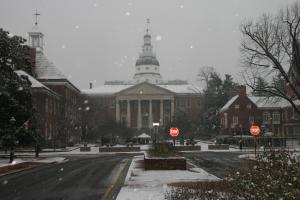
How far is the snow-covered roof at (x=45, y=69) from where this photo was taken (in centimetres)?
8044

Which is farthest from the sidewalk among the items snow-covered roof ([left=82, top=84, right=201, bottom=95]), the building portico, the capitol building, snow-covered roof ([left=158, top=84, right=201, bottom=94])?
snow-covered roof ([left=158, top=84, right=201, bottom=94])

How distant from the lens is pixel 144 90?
141m

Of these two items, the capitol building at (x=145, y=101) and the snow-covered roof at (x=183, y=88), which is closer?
the capitol building at (x=145, y=101)

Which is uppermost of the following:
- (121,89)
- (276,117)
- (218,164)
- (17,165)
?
(121,89)

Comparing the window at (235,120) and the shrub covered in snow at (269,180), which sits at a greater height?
the window at (235,120)

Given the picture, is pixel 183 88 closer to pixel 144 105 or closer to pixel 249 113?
pixel 144 105

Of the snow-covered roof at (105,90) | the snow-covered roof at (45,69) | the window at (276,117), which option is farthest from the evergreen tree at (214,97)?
the snow-covered roof at (105,90)

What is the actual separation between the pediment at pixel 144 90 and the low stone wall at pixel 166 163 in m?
114

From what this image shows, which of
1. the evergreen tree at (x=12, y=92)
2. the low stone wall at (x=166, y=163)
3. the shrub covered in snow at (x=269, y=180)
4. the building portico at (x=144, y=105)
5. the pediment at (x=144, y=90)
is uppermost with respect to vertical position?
the pediment at (x=144, y=90)

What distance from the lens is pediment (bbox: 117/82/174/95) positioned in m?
140

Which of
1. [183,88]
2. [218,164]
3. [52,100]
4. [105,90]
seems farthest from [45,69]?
[183,88]

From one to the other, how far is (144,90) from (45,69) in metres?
61.2

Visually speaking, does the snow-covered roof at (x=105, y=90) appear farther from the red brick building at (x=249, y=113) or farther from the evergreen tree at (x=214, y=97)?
the red brick building at (x=249, y=113)

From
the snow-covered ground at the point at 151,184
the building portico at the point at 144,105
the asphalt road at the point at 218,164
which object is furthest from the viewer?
the building portico at the point at 144,105
